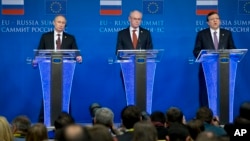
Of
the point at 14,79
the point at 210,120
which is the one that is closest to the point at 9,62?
the point at 14,79

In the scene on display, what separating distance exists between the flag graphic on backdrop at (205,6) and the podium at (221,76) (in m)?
2.72

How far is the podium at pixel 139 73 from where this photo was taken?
25.8 ft

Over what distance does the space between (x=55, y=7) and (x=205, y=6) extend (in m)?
2.82

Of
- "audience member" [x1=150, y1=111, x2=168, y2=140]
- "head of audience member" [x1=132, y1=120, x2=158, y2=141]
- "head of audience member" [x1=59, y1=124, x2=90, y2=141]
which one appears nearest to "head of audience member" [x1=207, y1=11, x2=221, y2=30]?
"audience member" [x1=150, y1=111, x2=168, y2=140]

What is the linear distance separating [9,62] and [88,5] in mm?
1811

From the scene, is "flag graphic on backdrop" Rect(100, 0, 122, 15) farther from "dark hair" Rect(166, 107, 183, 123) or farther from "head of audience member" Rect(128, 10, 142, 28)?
"dark hair" Rect(166, 107, 183, 123)

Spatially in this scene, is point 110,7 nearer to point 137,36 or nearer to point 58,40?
point 137,36

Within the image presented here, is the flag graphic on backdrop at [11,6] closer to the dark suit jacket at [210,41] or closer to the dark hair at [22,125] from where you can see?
the dark suit jacket at [210,41]

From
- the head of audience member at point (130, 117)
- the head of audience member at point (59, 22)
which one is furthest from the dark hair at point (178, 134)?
the head of audience member at point (59, 22)

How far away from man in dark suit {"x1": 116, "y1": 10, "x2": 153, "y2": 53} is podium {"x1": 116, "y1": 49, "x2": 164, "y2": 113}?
49.5 inches

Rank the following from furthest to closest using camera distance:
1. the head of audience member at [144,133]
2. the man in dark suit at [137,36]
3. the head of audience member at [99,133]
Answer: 1. the man in dark suit at [137,36]
2. the head of audience member at [144,133]
3. the head of audience member at [99,133]

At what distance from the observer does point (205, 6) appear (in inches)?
421

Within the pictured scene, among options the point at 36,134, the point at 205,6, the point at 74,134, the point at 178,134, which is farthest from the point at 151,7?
the point at 74,134

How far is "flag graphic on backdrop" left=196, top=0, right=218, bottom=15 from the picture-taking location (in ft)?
35.0
